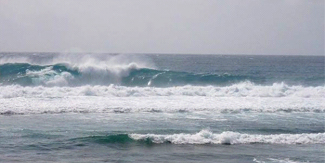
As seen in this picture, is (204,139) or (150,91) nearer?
(204,139)

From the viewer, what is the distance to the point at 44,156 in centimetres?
1220

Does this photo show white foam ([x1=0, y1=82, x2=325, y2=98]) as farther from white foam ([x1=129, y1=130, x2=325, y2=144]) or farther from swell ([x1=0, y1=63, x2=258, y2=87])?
white foam ([x1=129, y1=130, x2=325, y2=144])

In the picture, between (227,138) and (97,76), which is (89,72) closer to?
(97,76)

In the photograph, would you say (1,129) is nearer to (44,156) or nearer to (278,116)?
(44,156)

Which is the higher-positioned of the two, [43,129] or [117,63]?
[117,63]

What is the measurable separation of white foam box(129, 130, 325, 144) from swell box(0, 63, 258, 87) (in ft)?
66.1

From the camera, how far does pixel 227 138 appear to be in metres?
14.4

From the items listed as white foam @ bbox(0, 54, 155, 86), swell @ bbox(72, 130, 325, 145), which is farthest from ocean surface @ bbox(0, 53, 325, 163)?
white foam @ bbox(0, 54, 155, 86)

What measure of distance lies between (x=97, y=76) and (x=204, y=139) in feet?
74.7

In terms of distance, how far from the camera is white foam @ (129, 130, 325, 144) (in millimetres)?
14391

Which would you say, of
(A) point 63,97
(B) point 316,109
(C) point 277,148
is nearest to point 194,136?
(C) point 277,148

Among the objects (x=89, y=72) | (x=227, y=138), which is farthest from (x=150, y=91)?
(x=227, y=138)

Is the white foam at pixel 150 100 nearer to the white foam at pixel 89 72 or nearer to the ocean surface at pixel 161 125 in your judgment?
the ocean surface at pixel 161 125

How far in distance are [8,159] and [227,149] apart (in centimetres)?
662
